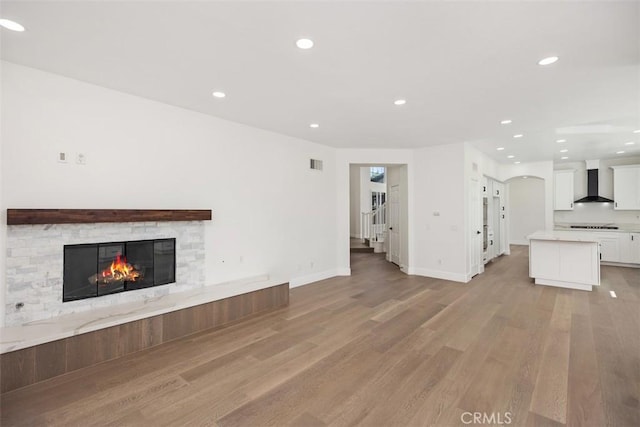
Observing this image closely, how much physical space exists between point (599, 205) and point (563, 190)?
98 cm

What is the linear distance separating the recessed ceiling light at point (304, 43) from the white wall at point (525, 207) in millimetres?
10743

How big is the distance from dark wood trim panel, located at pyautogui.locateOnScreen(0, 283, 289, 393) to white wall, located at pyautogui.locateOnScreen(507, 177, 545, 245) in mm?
10936

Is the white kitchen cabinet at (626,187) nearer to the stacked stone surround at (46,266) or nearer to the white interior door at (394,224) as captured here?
the white interior door at (394,224)

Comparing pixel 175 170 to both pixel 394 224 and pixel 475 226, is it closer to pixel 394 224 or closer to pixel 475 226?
pixel 394 224

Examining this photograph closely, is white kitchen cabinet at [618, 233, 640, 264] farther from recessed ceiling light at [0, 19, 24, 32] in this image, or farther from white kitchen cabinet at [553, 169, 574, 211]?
recessed ceiling light at [0, 19, 24, 32]

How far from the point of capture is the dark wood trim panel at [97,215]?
2.67 m

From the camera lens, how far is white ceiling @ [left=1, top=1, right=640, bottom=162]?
204cm

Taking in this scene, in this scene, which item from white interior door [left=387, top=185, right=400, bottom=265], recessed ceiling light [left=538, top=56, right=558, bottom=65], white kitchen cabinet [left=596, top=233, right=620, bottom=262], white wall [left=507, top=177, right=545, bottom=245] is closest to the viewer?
recessed ceiling light [left=538, top=56, right=558, bottom=65]

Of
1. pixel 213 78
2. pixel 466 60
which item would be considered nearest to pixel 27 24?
pixel 213 78

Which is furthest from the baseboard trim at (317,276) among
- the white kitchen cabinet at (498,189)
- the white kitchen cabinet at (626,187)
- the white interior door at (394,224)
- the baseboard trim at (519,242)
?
the baseboard trim at (519,242)

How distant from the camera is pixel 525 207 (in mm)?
10859

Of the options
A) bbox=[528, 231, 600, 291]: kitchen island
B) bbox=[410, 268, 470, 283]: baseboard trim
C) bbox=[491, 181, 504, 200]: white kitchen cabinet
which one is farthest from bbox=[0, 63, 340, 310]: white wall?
bbox=[491, 181, 504, 200]: white kitchen cabinet

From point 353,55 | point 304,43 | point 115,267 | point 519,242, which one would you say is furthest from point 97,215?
point 519,242

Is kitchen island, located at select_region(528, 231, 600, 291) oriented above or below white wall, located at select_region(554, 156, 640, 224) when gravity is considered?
below
